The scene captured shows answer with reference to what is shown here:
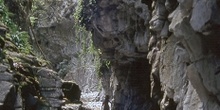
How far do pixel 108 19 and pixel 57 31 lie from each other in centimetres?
1205

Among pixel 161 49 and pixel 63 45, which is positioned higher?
pixel 63 45

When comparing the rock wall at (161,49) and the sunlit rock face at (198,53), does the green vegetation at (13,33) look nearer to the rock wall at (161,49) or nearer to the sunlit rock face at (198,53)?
the rock wall at (161,49)

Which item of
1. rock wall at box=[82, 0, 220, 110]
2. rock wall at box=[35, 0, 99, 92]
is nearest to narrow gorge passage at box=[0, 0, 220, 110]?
rock wall at box=[82, 0, 220, 110]

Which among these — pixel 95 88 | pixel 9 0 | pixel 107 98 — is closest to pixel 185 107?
pixel 9 0

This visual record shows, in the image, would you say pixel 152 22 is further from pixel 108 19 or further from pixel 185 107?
pixel 108 19

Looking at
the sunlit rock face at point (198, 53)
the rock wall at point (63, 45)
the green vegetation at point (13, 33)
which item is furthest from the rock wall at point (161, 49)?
the rock wall at point (63, 45)

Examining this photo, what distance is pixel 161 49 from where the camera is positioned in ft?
27.8

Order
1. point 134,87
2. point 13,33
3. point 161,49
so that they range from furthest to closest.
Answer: point 134,87, point 13,33, point 161,49

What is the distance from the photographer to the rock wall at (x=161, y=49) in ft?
17.3

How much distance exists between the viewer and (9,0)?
481 inches

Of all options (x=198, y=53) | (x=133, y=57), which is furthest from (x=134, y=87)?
(x=198, y=53)

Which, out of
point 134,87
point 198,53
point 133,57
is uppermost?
point 198,53

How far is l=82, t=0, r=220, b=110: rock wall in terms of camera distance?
5.27m

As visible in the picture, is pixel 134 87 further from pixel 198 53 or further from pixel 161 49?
pixel 198 53
